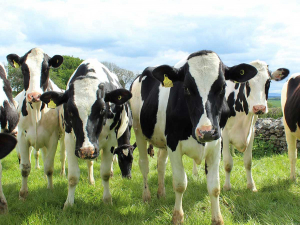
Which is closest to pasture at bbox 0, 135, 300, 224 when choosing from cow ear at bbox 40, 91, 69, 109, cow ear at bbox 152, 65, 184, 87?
cow ear at bbox 40, 91, 69, 109

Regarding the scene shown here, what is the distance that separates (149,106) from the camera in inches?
194

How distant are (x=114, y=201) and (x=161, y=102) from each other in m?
2.00

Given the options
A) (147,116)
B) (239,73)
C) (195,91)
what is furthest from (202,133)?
(147,116)

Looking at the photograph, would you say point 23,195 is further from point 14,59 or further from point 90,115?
point 14,59

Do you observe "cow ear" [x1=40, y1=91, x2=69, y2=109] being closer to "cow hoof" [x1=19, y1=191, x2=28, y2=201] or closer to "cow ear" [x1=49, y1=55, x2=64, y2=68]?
"cow ear" [x1=49, y1=55, x2=64, y2=68]

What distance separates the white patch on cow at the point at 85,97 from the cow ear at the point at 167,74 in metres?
0.99

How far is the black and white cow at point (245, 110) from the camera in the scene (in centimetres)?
561

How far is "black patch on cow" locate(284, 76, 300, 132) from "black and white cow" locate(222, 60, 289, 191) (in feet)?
1.61

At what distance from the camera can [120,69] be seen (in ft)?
160

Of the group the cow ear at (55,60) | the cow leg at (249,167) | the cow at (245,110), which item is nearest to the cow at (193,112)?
the cow at (245,110)

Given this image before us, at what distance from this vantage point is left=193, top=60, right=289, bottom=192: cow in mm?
5609

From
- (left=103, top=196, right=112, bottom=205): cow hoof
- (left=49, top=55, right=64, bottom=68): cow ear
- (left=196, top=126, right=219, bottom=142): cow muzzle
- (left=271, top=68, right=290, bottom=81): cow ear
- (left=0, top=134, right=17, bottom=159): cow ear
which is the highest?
(left=49, top=55, right=64, bottom=68): cow ear

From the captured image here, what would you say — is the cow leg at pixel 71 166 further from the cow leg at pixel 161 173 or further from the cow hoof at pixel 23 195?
the cow leg at pixel 161 173

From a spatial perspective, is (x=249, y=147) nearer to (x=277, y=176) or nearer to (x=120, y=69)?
(x=277, y=176)
